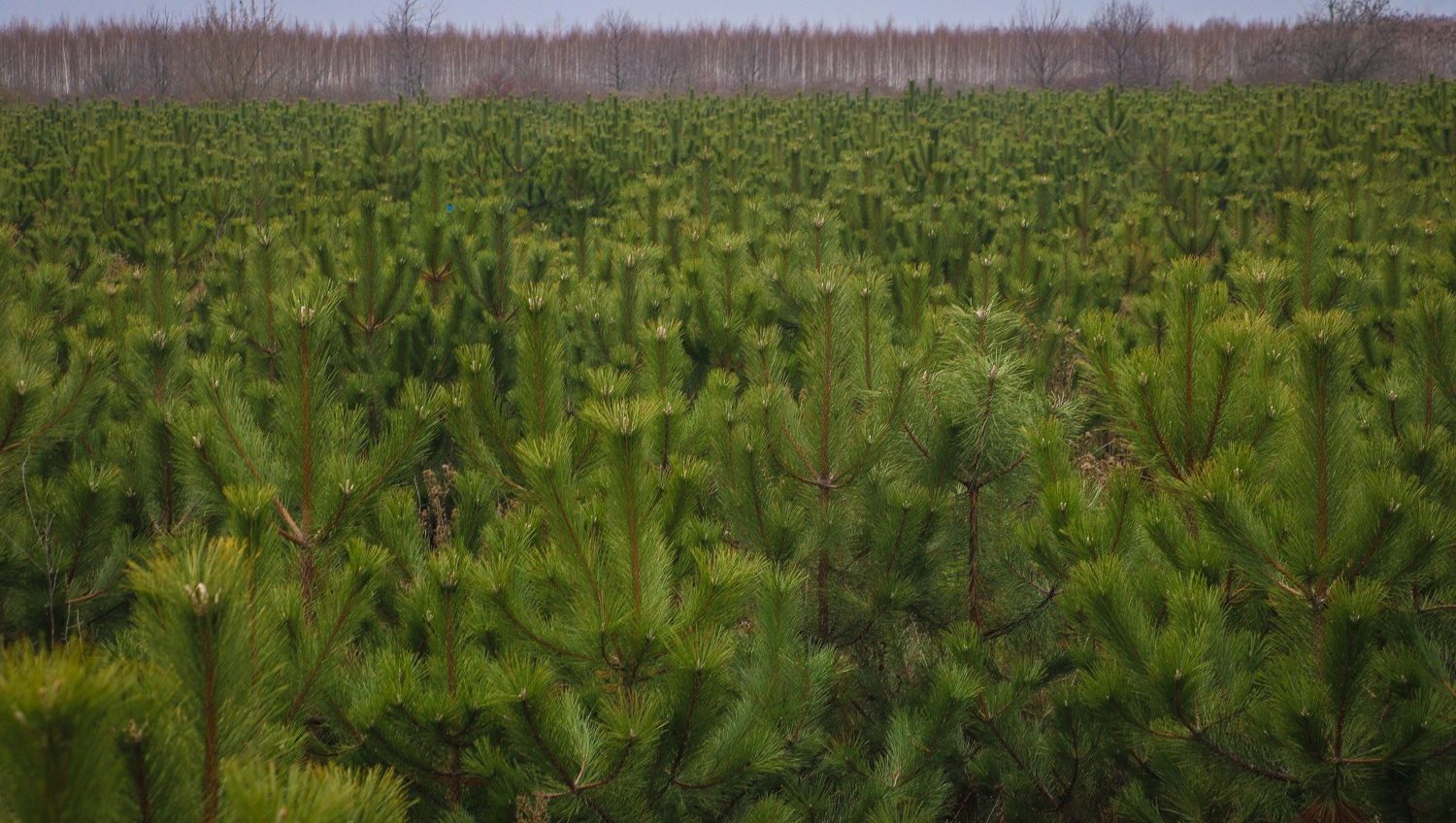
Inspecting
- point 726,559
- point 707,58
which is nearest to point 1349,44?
point 707,58

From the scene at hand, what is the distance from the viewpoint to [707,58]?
41.8 meters

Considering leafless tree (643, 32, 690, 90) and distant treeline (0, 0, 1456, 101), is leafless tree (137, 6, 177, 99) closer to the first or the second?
distant treeline (0, 0, 1456, 101)

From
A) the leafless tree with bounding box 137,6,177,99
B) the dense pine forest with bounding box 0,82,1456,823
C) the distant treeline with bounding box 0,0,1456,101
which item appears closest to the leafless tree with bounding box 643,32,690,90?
the distant treeline with bounding box 0,0,1456,101

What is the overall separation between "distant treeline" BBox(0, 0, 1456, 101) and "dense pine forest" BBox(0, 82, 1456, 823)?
2906 centimetres

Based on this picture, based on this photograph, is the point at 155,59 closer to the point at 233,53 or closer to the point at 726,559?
the point at 233,53

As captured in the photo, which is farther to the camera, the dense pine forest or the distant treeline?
the distant treeline

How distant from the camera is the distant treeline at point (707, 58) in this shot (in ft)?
106

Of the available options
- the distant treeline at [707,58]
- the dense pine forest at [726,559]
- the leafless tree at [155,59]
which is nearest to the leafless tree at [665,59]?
the distant treeline at [707,58]

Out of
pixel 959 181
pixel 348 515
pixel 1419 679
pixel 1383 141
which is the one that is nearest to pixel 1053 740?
pixel 1419 679

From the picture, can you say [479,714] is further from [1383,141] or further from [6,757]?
[1383,141]

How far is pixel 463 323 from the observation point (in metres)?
4.85

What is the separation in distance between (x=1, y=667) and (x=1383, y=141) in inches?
493

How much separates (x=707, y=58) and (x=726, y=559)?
4252 cm

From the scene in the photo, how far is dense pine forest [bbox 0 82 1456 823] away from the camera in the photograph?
6.06ft
